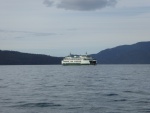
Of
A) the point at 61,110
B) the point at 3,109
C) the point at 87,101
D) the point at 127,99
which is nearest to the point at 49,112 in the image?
the point at 61,110

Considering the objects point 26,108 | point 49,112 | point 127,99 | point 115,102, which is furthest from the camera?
point 127,99

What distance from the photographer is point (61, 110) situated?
30531 millimetres

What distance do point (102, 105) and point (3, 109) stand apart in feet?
31.5

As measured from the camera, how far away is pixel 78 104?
33.8m

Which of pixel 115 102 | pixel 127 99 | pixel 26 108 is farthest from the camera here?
pixel 127 99

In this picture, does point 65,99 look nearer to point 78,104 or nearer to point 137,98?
point 78,104

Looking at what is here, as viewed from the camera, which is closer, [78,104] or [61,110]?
[61,110]

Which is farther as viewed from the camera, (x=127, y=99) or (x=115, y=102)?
(x=127, y=99)

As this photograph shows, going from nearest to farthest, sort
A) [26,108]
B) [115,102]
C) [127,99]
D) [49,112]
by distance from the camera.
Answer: [49,112] → [26,108] → [115,102] → [127,99]

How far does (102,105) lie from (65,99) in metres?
5.91

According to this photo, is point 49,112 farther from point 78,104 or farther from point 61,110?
point 78,104

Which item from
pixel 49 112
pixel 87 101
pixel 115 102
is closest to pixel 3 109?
pixel 49 112

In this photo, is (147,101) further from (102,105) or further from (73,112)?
(73,112)

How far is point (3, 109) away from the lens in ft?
103
